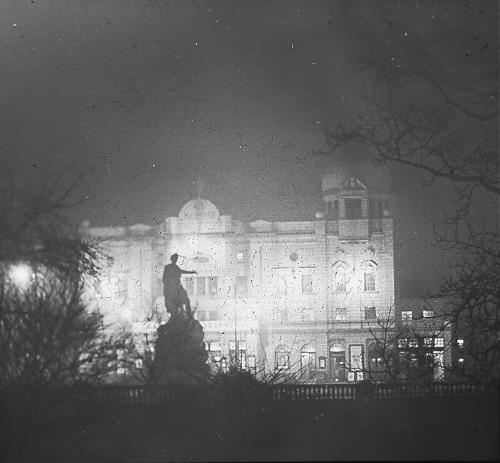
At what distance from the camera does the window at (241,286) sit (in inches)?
2312

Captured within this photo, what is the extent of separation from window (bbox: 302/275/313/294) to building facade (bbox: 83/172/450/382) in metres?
0.08

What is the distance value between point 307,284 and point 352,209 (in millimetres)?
6225

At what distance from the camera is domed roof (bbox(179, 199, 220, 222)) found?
59000mm

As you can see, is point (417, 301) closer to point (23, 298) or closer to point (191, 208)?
point (191, 208)

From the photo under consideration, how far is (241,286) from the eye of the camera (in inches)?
2338

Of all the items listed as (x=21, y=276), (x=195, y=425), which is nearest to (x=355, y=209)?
(x=195, y=425)

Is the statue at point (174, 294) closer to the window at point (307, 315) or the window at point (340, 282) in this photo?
the window at point (307, 315)

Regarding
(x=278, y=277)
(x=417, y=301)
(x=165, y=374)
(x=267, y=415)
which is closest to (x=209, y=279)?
(x=278, y=277)

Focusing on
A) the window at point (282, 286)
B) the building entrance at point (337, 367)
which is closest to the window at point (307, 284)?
the window at point (282, 286)

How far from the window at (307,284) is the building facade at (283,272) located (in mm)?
75

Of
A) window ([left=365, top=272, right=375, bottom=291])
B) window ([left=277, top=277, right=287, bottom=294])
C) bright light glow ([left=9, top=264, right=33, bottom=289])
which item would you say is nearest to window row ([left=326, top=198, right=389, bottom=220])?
window ([left=365, top=272, right=375, bottom=291])

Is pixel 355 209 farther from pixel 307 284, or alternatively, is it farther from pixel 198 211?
pixel 198 211

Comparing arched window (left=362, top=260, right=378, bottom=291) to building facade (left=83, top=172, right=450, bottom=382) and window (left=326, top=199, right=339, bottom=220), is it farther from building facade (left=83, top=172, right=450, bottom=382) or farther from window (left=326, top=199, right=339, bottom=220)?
window (left=326, top=199, right=339, bottom=220)

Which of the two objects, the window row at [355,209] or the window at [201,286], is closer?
the window row at [355,209]
